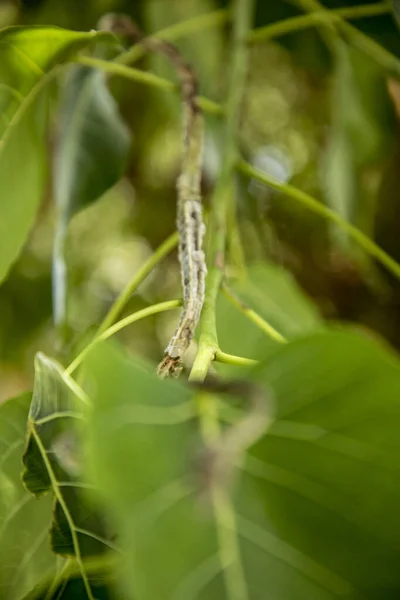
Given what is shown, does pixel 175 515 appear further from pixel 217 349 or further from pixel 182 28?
pixel 182 28

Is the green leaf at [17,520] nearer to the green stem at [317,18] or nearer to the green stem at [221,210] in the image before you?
the green stem at [221,210]

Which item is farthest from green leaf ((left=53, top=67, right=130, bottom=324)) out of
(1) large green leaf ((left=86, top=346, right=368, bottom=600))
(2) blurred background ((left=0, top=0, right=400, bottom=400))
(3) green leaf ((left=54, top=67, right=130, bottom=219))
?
(1) large green leaf ((left=86, top=346, right=368, bottom=600))

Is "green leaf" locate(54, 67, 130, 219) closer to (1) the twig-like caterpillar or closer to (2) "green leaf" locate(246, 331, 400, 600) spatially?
(1) the twig-like caterpillar

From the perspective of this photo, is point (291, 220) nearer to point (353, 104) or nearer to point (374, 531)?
point (353, 104)

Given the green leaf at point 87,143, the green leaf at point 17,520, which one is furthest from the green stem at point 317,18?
the green leaf at point 17,520

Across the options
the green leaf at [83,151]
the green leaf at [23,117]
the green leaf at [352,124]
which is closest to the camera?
the green leaf at [23,117]

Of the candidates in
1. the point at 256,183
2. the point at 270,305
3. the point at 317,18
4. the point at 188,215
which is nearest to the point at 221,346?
the point at 188,215

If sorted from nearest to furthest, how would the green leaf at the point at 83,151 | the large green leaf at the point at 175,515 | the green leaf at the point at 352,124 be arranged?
the large green leaf at the point at 175,515
the green leaf at the point at 83,151
the green leaf at the point at 352,124
